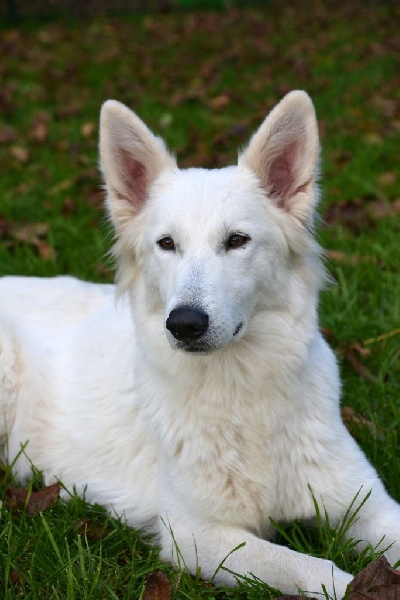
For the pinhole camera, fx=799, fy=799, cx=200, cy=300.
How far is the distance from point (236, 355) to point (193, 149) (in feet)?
16.4

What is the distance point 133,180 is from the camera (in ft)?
10.9

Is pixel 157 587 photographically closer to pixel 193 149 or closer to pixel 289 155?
pixel 289 155

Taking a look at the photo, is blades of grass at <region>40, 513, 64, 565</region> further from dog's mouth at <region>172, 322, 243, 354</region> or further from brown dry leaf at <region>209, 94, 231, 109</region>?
brown dry leaf at <region>209, 94, 231, 109</region>

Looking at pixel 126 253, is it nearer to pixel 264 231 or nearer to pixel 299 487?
pixel 264 231

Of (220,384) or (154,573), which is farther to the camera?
(220,384)

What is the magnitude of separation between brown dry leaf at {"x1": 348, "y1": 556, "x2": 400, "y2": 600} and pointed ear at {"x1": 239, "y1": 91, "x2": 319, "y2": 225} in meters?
1.30

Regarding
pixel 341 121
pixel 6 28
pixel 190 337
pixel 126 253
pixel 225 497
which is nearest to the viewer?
pixel 190 337

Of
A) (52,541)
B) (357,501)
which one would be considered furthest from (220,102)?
(52,541)

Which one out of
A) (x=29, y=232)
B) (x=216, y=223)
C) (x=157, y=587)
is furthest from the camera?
(x=29, y=232)

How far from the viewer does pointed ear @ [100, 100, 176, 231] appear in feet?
10.4

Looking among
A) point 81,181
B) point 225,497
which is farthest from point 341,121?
point 225,497

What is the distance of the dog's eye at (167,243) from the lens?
3014 mm

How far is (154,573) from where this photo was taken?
281 centimetres

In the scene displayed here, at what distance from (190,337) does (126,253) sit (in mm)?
744
